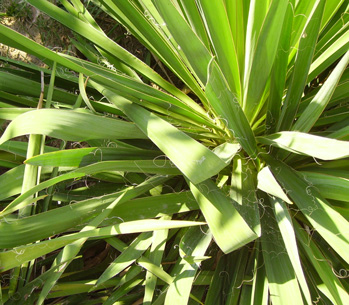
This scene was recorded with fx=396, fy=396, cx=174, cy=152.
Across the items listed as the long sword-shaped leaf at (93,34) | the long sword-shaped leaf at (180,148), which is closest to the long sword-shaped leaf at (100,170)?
the long sword-shaped leaf at (180,148)

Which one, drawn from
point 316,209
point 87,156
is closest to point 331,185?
point 316,209

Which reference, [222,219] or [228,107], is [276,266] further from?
[228,107]

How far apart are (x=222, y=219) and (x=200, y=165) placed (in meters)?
0.17

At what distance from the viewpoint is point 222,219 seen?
35.4 inches

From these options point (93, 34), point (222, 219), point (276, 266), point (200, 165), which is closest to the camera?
point (200, 165)

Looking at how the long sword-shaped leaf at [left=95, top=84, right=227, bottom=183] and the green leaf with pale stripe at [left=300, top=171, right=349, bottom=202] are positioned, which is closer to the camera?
the long sword-shaped leaf at [left=95, top=84, right=227, bottom=183]

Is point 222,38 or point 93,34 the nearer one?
point 222,38

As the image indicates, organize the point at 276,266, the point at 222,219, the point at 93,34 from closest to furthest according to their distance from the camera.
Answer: the point at 222,219, the point at 276,266, the point at 93,34

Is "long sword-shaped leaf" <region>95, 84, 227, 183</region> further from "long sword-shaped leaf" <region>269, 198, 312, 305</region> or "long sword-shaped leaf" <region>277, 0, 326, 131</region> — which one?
"long sword-shaped leaf" <region>277, 0, 326, 131</region>

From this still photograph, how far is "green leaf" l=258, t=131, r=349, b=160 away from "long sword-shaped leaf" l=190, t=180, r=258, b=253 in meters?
0.19

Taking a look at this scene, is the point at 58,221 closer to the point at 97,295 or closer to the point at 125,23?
the point at 97,295

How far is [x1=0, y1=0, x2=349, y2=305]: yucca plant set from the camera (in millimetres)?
882

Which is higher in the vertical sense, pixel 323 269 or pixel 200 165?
pixel 200 165

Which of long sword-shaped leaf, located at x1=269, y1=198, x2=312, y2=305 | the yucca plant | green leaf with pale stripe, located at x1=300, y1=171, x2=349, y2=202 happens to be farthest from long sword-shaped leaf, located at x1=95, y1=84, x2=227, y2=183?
green leaf with pale stripe, located at x1=300, y1=171, x2=349, y2=202
